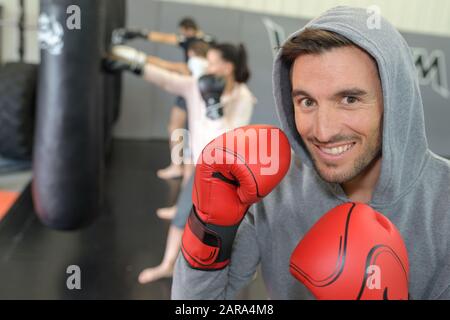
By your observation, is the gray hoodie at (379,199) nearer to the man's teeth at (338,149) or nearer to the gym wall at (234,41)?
the man's teeth at (338,149)

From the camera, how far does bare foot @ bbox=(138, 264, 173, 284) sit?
176 cm

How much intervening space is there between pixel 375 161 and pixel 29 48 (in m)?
3.15

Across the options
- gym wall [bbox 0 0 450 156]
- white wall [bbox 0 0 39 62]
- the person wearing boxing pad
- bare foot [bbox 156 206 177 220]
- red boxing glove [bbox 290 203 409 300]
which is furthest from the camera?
gym wall [bbox 0 0 450 156]

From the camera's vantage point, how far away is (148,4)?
10.9 feet

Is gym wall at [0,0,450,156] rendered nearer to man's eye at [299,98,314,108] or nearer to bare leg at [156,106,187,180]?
bare leg at [156,106,187,180]

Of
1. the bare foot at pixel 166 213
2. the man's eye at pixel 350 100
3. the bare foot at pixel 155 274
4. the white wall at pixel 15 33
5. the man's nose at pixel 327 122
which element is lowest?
the bare foot at pixel 166 213

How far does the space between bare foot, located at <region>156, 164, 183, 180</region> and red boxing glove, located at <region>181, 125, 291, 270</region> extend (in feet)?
6.99

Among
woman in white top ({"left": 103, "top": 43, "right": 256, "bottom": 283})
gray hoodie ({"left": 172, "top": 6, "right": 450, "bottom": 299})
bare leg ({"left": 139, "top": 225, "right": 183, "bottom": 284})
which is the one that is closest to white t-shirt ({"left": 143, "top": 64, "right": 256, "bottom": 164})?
woman in white top ({"left": 103, "top": 43, "right": 256, "bottom": 283})

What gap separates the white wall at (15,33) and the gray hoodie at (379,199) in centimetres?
291

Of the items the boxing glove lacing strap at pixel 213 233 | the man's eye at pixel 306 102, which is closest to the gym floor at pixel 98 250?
the boxing glove lacing strap at pixel 213 233

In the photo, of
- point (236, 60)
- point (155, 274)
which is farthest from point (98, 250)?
point (236, 60)

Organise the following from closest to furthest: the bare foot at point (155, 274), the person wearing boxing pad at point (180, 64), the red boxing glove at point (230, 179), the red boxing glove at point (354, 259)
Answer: the red boxing glove at point (354, 259), the red boxing glove at point (230, 179), the bare foot at point (155, 274), the person wearing boxing pad at point (180, 64)

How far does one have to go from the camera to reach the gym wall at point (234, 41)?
3363 millimetres

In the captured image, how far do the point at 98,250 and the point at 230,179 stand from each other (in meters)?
1.38
